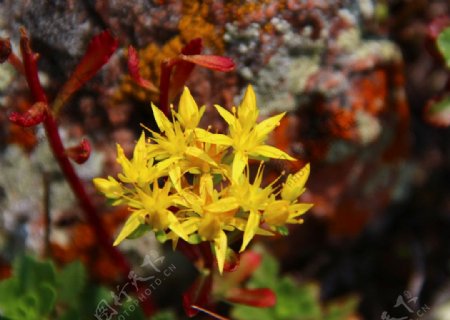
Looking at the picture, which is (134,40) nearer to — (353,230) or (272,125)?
(272,125)

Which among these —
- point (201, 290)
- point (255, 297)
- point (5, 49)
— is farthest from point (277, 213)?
point (5, 49)

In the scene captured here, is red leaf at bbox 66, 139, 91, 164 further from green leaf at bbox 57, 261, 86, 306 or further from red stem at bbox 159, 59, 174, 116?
green leaf at bbox 57, 261, 86, 306

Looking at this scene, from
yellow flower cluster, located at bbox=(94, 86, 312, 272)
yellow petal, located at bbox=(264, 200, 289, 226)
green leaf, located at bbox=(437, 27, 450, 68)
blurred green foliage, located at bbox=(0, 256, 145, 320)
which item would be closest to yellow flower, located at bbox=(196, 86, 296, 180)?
yellow flower cluster, located at bbox=(94, 86, 312, 272)

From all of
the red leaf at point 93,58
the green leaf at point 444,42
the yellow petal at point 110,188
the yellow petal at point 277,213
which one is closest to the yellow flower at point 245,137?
the yellow petal at point 277,213

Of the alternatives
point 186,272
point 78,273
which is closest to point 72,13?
point 78,273

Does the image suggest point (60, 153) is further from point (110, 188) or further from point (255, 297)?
point (255, 297)

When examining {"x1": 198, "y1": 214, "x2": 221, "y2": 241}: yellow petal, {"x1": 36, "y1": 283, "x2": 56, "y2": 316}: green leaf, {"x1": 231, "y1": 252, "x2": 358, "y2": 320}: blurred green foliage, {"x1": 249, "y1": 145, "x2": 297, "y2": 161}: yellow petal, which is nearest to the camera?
{"x1": 198, "y1": 214, "x2": 221, "y2": 241}: yellow petal
